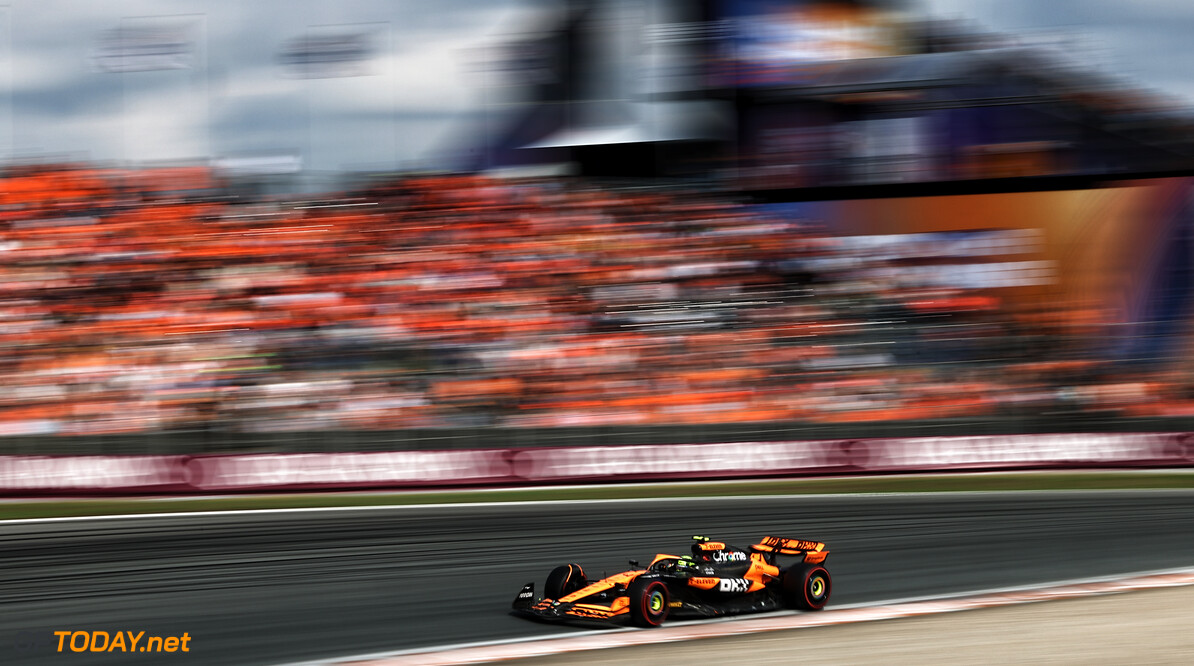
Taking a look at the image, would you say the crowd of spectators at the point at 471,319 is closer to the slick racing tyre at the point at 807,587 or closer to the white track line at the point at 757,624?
the white track line at the point at 757,624

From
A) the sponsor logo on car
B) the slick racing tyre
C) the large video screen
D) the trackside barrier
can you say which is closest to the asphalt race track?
the slick racing tyre

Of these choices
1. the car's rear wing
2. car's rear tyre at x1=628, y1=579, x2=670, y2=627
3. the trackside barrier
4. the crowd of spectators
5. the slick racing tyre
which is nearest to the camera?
car's rear tyre at x1=628, y1=579, x2=670, y2=627

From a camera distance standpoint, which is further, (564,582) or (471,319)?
(471,319)

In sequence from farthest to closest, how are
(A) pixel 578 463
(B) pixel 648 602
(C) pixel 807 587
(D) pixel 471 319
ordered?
(D) pixel 471 319
(A) pixel 578 463
(C) pixel 807 587
(B) pixel 648 602

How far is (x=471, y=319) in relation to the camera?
16797 millimetres

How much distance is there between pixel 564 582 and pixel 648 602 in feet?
1.92

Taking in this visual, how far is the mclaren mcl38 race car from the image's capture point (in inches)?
253

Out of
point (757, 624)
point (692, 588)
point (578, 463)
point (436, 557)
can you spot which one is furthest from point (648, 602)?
point (578, 463)

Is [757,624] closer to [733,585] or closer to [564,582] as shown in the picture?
[733,585]

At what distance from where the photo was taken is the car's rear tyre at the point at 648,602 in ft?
20.9

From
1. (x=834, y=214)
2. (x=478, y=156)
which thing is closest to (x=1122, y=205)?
(x=834, y=214)

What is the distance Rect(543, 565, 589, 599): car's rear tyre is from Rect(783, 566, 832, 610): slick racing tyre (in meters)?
1.34

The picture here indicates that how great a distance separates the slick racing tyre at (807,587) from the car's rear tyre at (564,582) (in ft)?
4.39

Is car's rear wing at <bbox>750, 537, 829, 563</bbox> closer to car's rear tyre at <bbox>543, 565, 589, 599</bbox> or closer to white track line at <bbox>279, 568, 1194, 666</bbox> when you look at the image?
white track line at <bbox>279, 568, 1194, 666</bbox>
